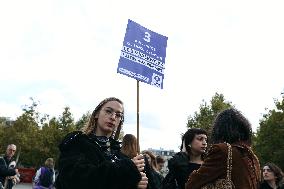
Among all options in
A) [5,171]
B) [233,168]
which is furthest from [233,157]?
[5,171]

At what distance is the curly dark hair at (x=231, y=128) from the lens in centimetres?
405

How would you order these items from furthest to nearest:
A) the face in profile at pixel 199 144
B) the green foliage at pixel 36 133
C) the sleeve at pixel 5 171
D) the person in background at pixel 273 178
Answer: the green foliage at pixel 36 133 < the sleeve at pixel 5 171 < the person in background at pixel 273 178 < the face in profile at pixel 199 144

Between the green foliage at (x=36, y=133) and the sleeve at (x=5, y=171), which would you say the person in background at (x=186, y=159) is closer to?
the sleeve at (x=5, y=171)

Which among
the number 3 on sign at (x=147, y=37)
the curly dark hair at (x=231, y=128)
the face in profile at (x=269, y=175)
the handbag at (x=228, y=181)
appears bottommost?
the handbag at (x=228, y=181)

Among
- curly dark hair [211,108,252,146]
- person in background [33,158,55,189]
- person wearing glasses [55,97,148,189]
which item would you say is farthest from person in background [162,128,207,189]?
person in background [33,158,55,189]

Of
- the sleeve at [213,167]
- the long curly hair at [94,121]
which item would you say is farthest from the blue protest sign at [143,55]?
the sleeve at [213,167]

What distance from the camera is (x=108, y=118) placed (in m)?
4.41

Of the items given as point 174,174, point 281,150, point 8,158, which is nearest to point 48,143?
point 281,150

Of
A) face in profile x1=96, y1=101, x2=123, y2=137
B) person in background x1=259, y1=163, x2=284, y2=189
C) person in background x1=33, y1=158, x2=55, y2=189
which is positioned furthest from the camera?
person in background x1=33, y1=158, x2=55, y2=189

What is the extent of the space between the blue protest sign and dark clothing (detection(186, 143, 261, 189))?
1948mm

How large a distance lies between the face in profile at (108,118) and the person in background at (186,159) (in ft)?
4.85

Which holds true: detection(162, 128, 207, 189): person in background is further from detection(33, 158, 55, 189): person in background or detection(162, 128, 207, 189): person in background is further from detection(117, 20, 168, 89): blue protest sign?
detection(33, 158, 55, 189): person in background

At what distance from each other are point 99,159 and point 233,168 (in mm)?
1152

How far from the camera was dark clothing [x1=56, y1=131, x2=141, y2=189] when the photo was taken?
3768 millimetres
